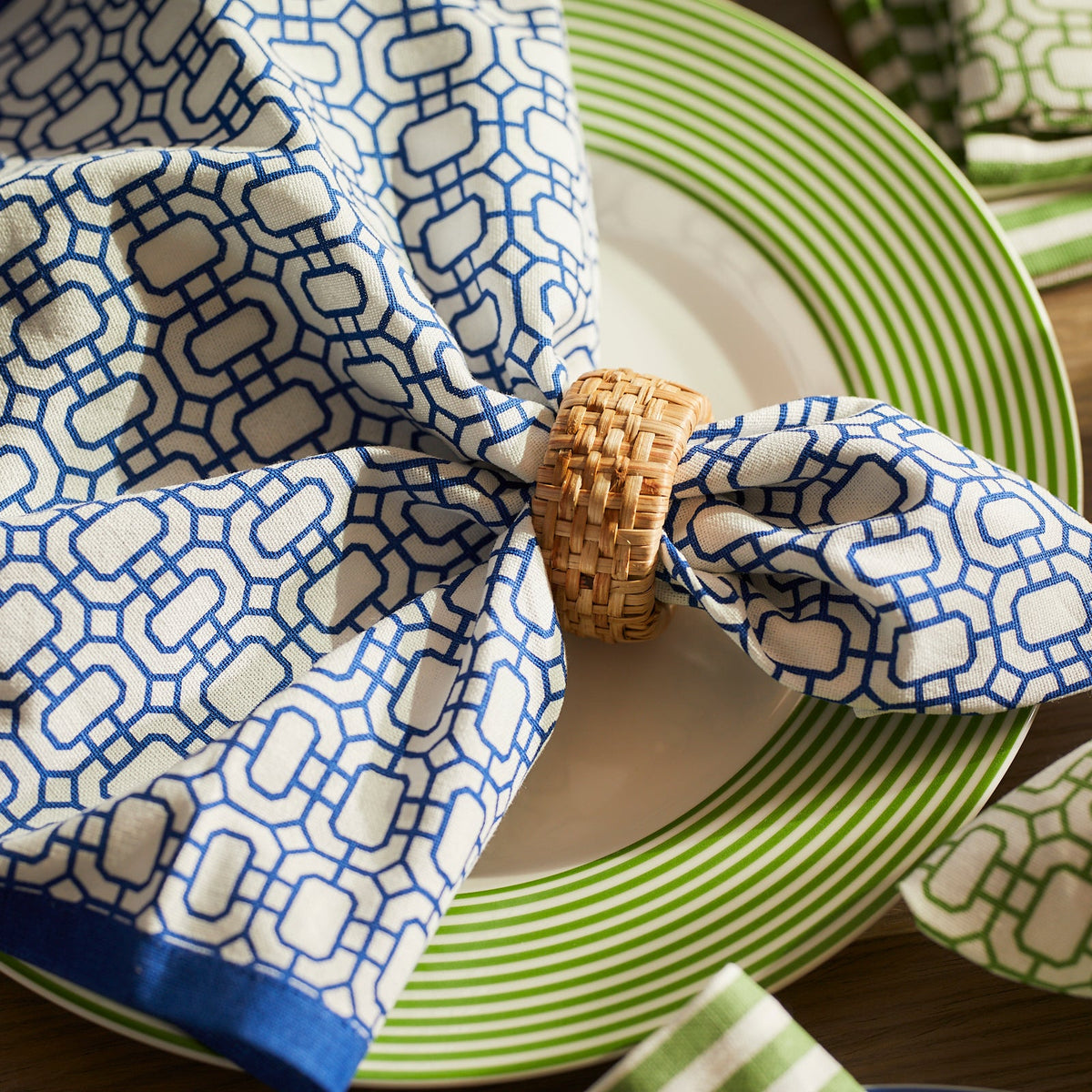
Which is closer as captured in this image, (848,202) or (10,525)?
(10,525)

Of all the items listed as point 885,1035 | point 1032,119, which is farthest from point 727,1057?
point 1032,119

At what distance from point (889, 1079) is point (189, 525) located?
461 millimetres

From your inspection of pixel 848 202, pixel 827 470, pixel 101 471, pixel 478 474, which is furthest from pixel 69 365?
pixel 848 202

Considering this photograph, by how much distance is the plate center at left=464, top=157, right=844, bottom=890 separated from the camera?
1.91ft

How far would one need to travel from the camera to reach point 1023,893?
1.59ft

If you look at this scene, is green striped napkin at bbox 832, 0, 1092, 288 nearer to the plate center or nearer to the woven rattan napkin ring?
the plate center

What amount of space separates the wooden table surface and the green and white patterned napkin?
3.3 inches

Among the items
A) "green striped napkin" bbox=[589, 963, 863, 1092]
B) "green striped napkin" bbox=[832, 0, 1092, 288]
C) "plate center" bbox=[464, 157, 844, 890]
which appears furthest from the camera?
"green striped napkin" bbox=[832, 0, 1092, 288]

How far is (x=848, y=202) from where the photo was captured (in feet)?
2.32

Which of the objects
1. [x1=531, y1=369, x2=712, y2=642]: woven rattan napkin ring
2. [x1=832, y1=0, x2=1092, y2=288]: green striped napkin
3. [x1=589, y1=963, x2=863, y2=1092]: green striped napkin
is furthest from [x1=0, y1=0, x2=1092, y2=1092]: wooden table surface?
[x1=832, y1=0, x2=1092, y2=288]: green striped napkin

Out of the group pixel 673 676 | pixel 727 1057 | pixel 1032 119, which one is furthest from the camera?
pixel 1032 119

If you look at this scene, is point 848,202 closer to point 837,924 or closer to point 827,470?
point 827,470

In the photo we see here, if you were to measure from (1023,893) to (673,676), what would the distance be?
0.21 m

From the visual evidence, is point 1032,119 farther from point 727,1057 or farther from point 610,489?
point 727,1057
